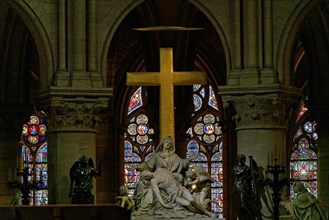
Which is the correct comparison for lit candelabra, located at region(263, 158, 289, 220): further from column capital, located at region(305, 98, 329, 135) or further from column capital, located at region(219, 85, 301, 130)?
column capital, located at region(305, 98, 329, 135)

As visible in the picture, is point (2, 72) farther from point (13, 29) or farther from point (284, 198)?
point (284, 198)

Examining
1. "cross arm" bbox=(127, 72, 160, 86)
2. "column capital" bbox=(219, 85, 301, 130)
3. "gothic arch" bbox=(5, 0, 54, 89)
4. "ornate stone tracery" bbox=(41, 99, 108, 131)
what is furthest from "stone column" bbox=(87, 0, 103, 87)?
"column capital" bbox=(219, 85, 301, 130)

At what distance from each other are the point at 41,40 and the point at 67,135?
2.51 meters

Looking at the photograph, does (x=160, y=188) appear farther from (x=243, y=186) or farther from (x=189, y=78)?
(x=189, y=78)

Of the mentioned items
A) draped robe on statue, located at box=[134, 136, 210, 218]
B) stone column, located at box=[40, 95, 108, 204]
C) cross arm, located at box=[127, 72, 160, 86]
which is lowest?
draped robe on statue, located at box=[134, 136, 210, 218]

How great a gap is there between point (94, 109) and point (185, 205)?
5541 mm

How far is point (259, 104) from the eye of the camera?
3778 centimetres

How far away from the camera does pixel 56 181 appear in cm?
3772

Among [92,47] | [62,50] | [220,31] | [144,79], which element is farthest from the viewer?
[220,31]

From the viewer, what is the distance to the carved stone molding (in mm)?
37750

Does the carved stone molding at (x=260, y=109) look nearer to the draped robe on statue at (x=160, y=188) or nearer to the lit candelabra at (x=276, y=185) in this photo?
the lit candelabra at (x=276, y=185)

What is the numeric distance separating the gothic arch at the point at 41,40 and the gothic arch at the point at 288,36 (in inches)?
224

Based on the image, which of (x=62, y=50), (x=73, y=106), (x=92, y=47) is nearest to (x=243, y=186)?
(x=73, y=106)

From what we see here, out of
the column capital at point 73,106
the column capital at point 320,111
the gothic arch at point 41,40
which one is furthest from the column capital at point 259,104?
the column capital at point 320,111
